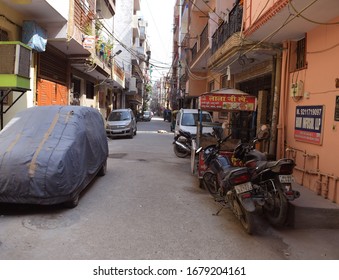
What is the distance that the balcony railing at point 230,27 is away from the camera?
386 inches

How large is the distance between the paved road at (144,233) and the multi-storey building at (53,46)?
178 inches

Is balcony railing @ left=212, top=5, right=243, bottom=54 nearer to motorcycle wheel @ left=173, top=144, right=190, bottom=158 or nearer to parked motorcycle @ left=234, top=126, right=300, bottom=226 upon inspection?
motorcycle wheel @ left=173, top=144, right=190, bottom=158

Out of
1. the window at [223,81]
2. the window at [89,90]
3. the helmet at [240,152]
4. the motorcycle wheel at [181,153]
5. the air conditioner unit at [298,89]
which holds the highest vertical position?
the window at [223,81]

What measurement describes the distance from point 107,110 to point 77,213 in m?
23.7

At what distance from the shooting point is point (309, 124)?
6.68m

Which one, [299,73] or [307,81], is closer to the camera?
[307,81]

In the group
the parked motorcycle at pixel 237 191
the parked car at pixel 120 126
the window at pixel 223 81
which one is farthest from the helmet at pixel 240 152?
the parked car at pixel 120 126

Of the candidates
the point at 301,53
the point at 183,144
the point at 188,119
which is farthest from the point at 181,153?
the point at 301,53

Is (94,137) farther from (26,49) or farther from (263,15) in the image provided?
(263,15)

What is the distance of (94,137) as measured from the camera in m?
6.74

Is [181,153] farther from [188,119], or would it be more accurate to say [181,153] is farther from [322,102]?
[322,102]

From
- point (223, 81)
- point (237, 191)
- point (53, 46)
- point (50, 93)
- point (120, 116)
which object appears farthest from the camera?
point (120, 116)

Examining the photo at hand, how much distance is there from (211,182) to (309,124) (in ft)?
7.67

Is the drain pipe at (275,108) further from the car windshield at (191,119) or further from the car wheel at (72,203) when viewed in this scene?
the car windshield at (191,119)
